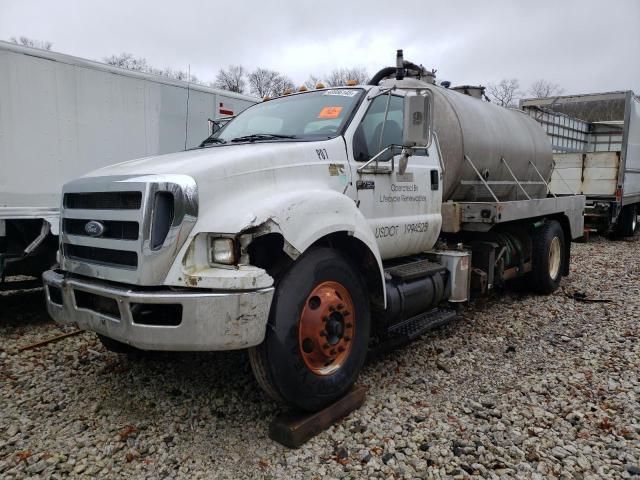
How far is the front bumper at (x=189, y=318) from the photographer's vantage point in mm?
2758

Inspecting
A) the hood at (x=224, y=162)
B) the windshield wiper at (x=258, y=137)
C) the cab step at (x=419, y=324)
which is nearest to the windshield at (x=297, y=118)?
the windshield wiper at (x=258, y=137)

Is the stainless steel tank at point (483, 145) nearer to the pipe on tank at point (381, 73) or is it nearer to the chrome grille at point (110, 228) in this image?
the pipe on tank at point (381, 73)

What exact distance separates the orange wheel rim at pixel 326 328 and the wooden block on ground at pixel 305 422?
26cm

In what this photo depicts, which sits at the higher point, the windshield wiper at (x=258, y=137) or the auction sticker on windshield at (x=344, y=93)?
the auction sticker on windshield at (x=344, y=93)

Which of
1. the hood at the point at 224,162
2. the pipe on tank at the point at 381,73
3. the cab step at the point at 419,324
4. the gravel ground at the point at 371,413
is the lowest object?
the gravel ground at the point at 371,413

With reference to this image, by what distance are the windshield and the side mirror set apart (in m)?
0.48

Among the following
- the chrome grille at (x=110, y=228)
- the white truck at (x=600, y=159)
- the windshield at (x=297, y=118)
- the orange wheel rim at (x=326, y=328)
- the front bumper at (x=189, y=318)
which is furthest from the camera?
the white truck at (x=600, y=159)

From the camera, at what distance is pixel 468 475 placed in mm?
2877

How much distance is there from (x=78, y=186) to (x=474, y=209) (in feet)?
12.2

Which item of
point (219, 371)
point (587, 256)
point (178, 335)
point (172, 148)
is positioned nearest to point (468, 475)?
point (178, 335)

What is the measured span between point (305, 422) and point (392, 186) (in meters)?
2.08

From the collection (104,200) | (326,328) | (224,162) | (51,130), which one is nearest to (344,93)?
(224,162)

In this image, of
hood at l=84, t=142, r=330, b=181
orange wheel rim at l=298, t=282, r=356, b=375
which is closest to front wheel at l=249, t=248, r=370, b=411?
orange wheel rim at l=298, t=282, r=356, b=375

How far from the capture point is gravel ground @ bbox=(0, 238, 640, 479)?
2.96 metres
